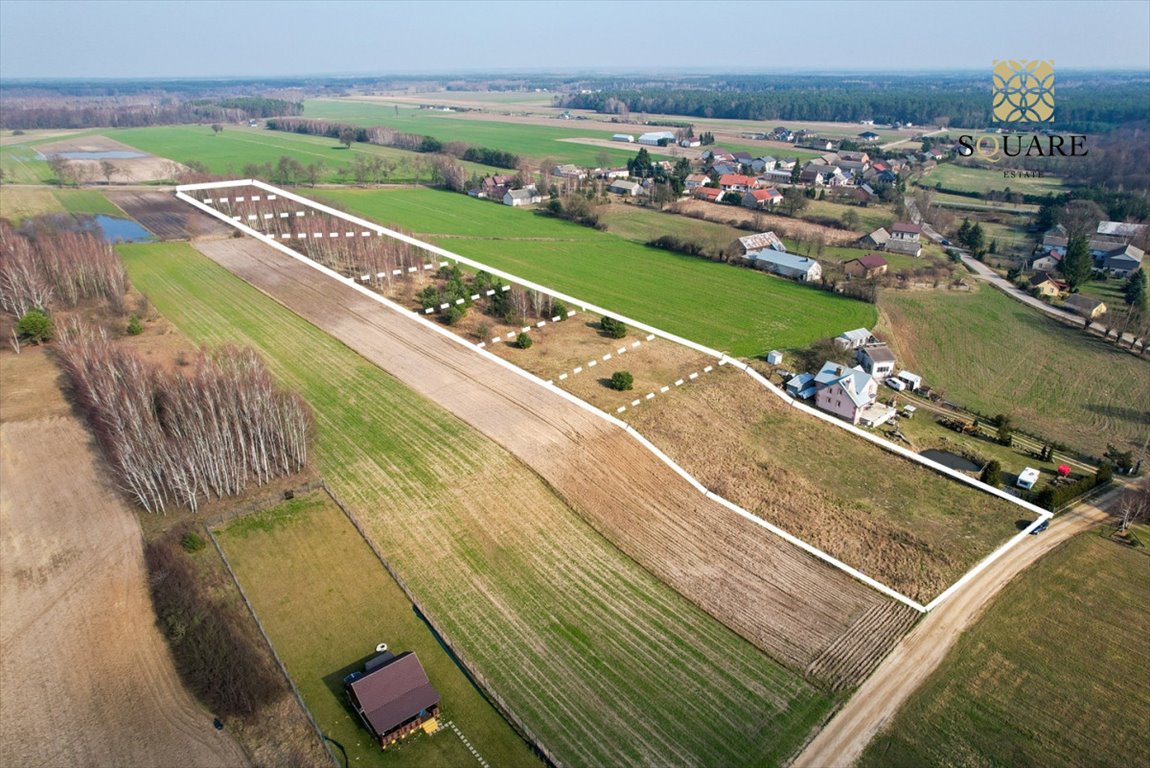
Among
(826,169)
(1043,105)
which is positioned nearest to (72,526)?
(826,169)

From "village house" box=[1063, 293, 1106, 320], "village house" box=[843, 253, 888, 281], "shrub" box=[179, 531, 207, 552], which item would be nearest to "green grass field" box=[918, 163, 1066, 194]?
"village house" box=[843, 253, 888, 281]

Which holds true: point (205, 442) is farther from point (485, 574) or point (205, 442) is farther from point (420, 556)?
point (485, 574)

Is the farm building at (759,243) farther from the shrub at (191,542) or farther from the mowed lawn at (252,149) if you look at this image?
the mowed lawn at (252,149)

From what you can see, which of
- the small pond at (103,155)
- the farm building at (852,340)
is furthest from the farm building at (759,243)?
the small pond at (103,155)

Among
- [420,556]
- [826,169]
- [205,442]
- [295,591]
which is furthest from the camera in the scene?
[826,169]

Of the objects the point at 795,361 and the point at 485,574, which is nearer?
the point at 485,574

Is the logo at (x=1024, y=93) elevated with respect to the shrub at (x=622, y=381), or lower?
elevated

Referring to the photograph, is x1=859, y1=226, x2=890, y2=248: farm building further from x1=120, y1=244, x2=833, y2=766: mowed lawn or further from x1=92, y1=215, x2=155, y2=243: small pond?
x1=92, y1=215, x2=155, y2=243: small pond
